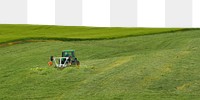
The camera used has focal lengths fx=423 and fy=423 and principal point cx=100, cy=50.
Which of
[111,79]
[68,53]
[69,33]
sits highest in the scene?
[69,33]

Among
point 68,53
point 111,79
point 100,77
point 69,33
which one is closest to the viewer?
point 111,79

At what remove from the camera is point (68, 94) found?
2239cm

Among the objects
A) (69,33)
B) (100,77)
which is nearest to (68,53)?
(100,77)

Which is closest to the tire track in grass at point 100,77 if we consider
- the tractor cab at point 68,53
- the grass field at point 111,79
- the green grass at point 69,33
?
the grass field at point 111,79

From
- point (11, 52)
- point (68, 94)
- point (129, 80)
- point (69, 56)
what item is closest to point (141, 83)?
point (129, 80)

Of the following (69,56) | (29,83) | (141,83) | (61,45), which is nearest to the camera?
(141,83)

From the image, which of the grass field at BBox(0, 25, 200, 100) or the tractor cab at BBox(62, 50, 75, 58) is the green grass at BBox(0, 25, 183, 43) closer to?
the grass field at BBox(0, 25, 200, 100)

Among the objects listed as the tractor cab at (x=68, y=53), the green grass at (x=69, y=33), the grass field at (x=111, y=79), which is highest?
the green grass at (x=69, y=33)

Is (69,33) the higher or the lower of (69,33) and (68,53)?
the higher

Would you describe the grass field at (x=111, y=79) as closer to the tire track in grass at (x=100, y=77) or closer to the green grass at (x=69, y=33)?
the tire track in grass at (x=100, y=77)

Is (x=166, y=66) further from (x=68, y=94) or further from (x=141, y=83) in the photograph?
(x=68, y=94)

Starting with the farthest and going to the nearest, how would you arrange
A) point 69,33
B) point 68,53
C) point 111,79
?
point 69,33
point 68,53
point 111,79

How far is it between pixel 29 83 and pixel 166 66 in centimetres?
895

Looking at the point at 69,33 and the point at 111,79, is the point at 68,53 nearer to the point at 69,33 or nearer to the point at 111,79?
the point at 111,79
